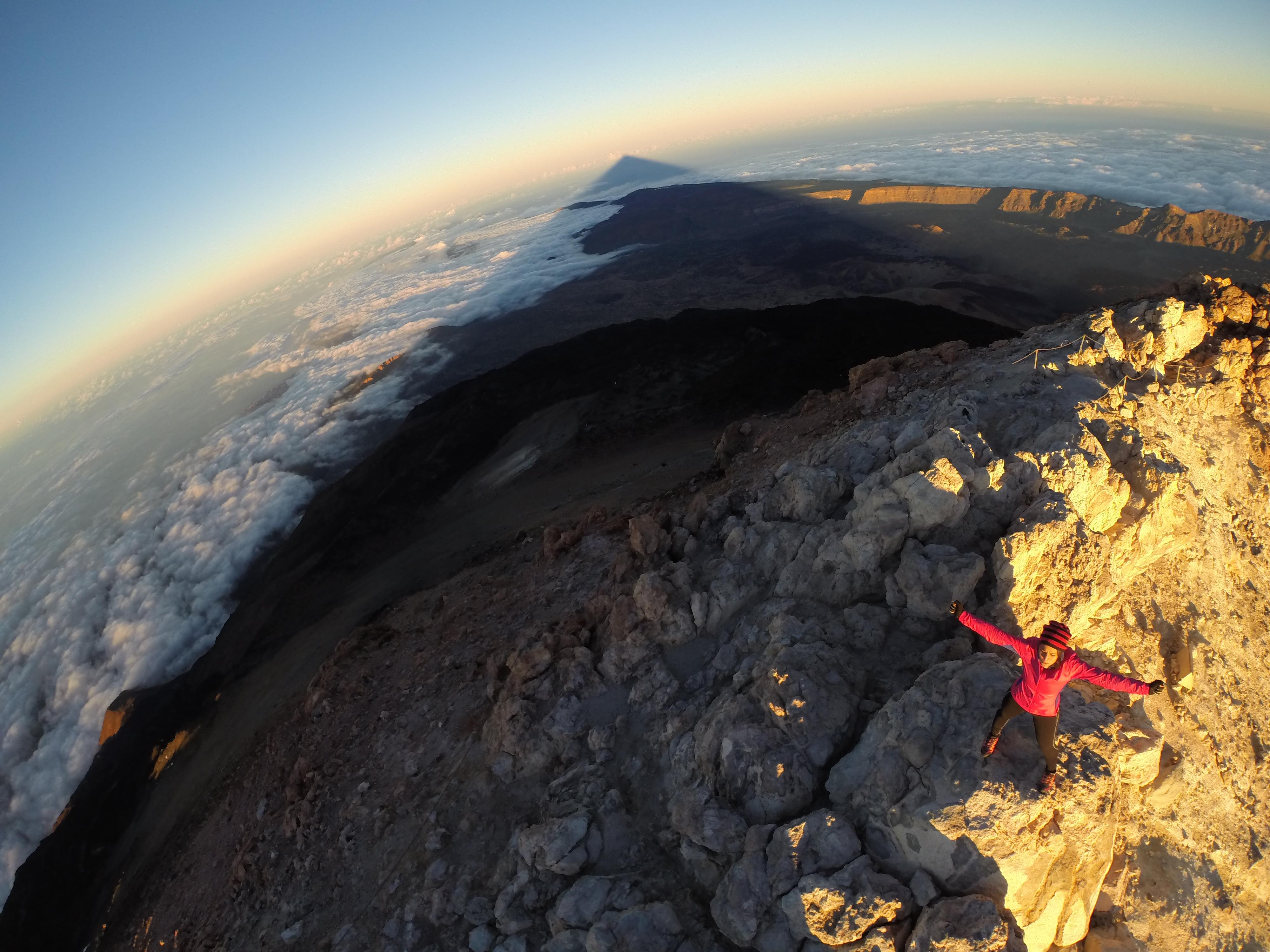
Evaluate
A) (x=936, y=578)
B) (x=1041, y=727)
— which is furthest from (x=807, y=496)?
(x=1041, y=727)

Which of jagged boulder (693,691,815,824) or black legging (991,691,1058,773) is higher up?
black legging (991,691,1058,773)

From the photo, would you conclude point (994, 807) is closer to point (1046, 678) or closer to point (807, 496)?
point (1046, 678)

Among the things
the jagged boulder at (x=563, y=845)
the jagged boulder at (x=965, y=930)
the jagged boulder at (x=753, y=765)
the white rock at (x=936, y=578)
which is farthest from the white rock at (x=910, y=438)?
the jagged boulder at (x=563, y=845)

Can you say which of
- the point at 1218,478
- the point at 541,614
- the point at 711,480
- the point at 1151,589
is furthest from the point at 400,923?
the point at 1218,478

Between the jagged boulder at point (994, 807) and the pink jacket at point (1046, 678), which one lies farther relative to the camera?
the jagged boulder at point (994, 807)

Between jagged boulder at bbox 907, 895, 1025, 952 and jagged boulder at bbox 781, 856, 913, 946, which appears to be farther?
jagged boulder at bbox 781, 856, 913, 946

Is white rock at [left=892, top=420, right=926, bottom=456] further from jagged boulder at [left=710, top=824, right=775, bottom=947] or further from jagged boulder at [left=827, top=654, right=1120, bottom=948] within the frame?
jagged boulder at [left=710, top=824, right=775, bottom=947]

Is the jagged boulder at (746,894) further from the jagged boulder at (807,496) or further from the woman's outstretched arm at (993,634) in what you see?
the jagged boulder at (807,496)

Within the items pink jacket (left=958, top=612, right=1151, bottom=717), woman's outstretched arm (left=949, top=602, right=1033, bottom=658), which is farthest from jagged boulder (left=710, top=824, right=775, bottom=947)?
woman's outstretched arm (left=949, top=602, right=1033, bottom=658)
